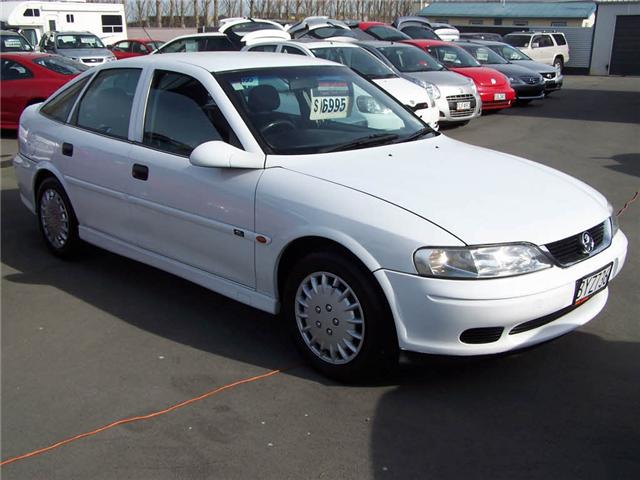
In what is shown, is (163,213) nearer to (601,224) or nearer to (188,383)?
(188,383)

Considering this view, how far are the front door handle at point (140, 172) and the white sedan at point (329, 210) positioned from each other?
0.8 inches

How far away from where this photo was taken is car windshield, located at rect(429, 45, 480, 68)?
1537 centimetres

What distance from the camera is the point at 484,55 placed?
1762cm

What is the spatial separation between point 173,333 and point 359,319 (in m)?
1.42

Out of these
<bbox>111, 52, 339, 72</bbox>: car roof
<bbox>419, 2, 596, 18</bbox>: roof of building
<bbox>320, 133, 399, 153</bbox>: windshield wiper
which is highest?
<bbox>419, 2, 596, 18</bbox>: roof of building

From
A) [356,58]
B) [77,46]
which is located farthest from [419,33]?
[356,58]

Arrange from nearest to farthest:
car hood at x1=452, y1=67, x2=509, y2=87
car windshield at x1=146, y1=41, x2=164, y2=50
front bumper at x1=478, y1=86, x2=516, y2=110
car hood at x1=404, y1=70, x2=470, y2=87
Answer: car hood at x1=404, y1=70, x2=470, y2=87 → front bumper at x1=478, y1=86, x2=516, y2=110 → car hood at x1=452, y1=67, x2=509, y2=87 → car windshield at x1=146, y1=41, x2=164, y2=50

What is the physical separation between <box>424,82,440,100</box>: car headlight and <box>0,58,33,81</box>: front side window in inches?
272

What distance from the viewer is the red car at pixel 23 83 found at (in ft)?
40.6

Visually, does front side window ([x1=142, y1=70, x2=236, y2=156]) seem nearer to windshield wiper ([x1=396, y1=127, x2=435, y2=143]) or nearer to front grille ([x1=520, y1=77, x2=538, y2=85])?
windshield wiper ([x1=396, y1=127, x2=435, y2=143])

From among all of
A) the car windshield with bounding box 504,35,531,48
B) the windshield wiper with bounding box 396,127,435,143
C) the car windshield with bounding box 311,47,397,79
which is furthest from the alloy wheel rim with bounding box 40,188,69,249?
the car windshield with bounding box 504,35,531,48

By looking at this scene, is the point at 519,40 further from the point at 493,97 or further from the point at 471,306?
the point at 471,306

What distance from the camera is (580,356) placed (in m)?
4.06

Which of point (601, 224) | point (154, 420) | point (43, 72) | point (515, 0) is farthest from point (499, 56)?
point (515, 0)
